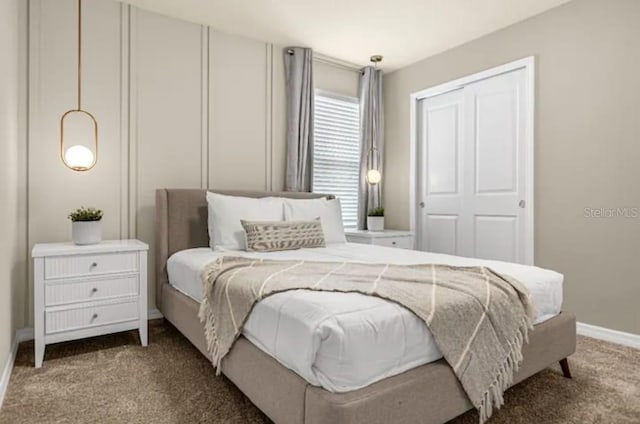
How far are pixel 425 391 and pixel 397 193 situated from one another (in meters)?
3.32

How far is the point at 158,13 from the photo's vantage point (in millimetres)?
3178

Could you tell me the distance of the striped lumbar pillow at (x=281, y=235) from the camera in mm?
2732

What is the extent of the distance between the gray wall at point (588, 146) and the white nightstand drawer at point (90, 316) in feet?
10.4

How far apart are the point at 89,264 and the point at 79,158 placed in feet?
2.70

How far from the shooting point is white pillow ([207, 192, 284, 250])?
2.82 metres

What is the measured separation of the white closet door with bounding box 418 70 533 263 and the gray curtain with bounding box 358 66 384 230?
1.73 feet

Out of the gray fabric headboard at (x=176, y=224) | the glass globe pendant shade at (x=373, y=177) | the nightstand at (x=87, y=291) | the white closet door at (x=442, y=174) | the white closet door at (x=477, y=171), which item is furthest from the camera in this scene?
the glass globe pendant shade at (x=373, y=177)

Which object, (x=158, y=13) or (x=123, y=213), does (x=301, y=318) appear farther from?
(x=158, y=13)

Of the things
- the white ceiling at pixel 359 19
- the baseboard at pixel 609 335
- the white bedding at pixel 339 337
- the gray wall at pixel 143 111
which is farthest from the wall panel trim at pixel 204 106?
the baseboard at pixel 609 335

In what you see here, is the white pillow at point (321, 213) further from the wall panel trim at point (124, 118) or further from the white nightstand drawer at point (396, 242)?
the wall panel trim at point (124, 118)

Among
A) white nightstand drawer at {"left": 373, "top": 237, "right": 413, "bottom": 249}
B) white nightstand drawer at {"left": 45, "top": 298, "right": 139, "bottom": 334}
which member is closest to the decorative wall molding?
white nightstand drawer at {"left": 45, "top": 298, "right": 139, "bottom": 334}

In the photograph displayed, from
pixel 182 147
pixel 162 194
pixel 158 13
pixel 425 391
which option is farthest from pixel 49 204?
pixel 425 391

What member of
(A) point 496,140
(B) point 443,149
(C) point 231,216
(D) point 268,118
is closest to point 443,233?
(B) point 443,149

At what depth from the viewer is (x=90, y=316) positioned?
94.6 inches
